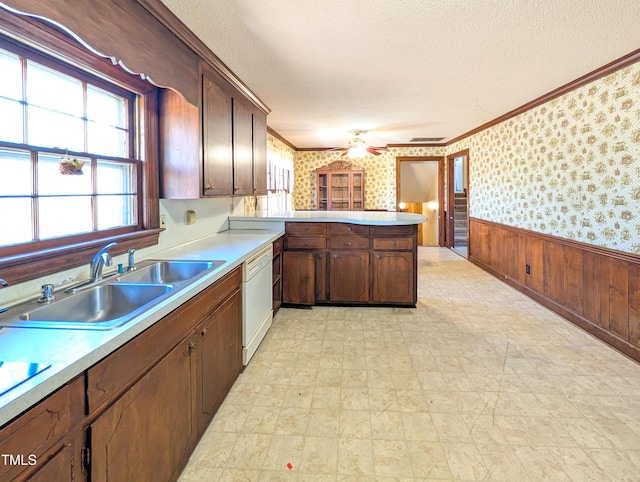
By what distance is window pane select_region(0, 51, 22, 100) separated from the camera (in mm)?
1400

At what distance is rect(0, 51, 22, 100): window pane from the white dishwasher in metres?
1.43

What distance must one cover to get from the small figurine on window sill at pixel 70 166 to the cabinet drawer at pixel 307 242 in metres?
2.37

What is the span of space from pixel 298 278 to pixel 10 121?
282 cm

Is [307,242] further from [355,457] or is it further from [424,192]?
→ [424,192]

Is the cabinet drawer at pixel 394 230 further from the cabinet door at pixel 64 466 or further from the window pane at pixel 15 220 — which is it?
the cabinet door at pixel 64 466

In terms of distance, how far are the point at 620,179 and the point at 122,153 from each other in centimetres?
370

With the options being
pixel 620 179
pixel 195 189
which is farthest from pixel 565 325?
pixel 195 189

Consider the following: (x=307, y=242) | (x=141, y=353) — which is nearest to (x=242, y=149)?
(x=307, y=242)

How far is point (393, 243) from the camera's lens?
150 inches

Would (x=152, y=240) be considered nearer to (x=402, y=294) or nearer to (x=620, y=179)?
(x=402, y=294)

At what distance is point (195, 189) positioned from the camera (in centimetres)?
241

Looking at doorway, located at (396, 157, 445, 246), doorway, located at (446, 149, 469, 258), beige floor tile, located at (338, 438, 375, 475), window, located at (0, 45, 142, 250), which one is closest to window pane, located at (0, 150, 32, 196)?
window, located at (0, 45, 142, 250)

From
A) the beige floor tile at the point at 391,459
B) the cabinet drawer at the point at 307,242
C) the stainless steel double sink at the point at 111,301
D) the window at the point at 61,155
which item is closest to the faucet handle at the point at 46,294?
the stainless steel double sink at the point at 111,301

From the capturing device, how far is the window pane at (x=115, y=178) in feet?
6.59
